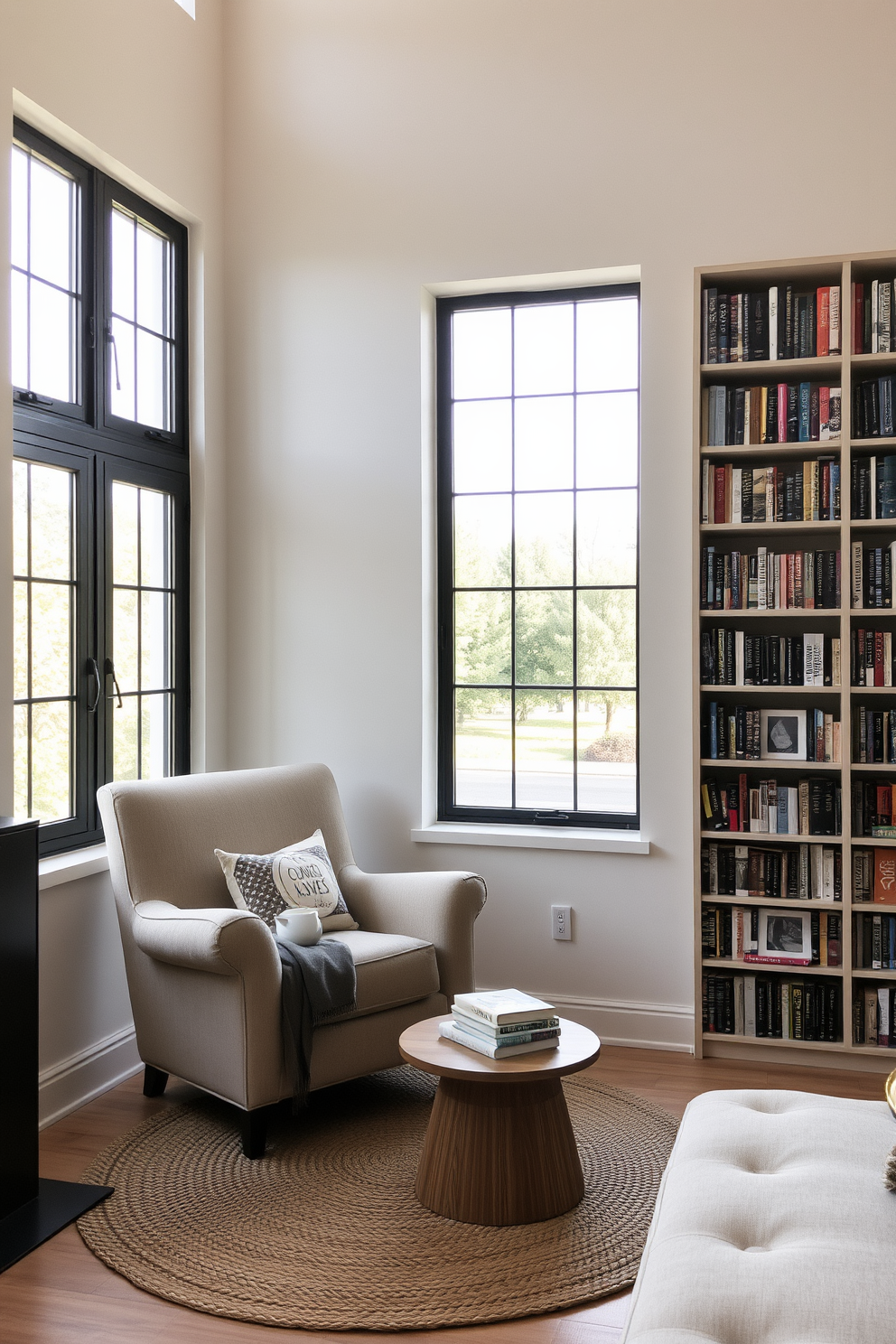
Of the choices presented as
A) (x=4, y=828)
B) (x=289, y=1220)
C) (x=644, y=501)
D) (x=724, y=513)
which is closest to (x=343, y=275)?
(x=644, y=501)

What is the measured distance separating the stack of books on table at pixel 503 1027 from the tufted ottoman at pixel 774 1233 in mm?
560

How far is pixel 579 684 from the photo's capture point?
13.0 ft

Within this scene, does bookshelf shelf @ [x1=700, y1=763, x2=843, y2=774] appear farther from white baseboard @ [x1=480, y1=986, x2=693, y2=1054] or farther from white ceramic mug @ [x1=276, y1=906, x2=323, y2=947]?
white ceramic mug @ [x1=276, y1=906, x2=323, y2=947]

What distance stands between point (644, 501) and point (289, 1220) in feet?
7.99

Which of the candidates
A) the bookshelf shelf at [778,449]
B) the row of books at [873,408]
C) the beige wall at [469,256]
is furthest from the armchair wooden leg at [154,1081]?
the row of books at [873,408]

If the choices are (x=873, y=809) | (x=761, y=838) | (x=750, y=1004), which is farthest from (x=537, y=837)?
(x=873, y=809)

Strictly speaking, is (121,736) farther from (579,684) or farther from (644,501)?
(644,501)

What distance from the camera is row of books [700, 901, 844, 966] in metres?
3.46

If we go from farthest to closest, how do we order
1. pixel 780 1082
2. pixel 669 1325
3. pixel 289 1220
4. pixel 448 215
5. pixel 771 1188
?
pixel 448 215 → pixel 780 1082 → pixel 289 1220 → pixel 771 1188 → pixel 669 1325

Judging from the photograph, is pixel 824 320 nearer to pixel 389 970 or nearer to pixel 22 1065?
pixel 389 970

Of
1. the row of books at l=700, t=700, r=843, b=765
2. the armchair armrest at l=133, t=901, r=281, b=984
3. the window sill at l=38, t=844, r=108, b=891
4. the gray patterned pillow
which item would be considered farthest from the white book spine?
the window sill at l=38, t=844, r=108, b=891

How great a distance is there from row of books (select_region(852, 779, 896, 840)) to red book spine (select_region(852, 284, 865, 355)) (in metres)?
1.37

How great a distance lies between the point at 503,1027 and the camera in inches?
98.0

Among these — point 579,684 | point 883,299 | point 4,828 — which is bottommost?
point 4,828
